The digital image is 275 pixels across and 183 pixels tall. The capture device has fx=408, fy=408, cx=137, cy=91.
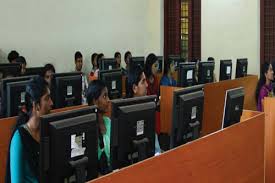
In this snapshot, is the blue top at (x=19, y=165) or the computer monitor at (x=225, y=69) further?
the computer monitor at (x=225, y=69)

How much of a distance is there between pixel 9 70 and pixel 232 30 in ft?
15.4

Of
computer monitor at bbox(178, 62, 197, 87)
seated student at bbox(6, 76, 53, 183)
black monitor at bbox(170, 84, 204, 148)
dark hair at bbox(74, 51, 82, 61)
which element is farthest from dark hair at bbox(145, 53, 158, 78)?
seated student at bbox(6, 76, 53, 183)

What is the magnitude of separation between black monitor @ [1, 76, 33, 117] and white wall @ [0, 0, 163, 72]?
3.30 meters

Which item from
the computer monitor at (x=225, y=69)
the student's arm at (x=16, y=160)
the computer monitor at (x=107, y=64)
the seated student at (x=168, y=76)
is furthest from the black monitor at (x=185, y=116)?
the computer monitor at (x=107, y=64)

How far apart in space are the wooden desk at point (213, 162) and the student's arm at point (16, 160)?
83 centimetres

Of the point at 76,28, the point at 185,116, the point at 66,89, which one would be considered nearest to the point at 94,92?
the point at 185,116

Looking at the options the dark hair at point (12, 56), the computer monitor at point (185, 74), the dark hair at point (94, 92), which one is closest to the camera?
the dark hair at point (94, 92)

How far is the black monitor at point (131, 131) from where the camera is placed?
2.09 metres

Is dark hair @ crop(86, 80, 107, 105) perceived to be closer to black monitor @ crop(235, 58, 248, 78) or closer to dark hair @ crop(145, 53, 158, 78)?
dark hair @ crop(145, 53, 158, 78)

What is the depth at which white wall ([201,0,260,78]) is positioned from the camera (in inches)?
297

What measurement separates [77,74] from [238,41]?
464 cm

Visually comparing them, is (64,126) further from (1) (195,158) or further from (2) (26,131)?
(1) (195,158)

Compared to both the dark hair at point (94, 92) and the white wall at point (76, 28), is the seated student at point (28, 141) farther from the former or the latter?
the white wall at point (76, 28)

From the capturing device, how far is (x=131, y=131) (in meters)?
2.13
